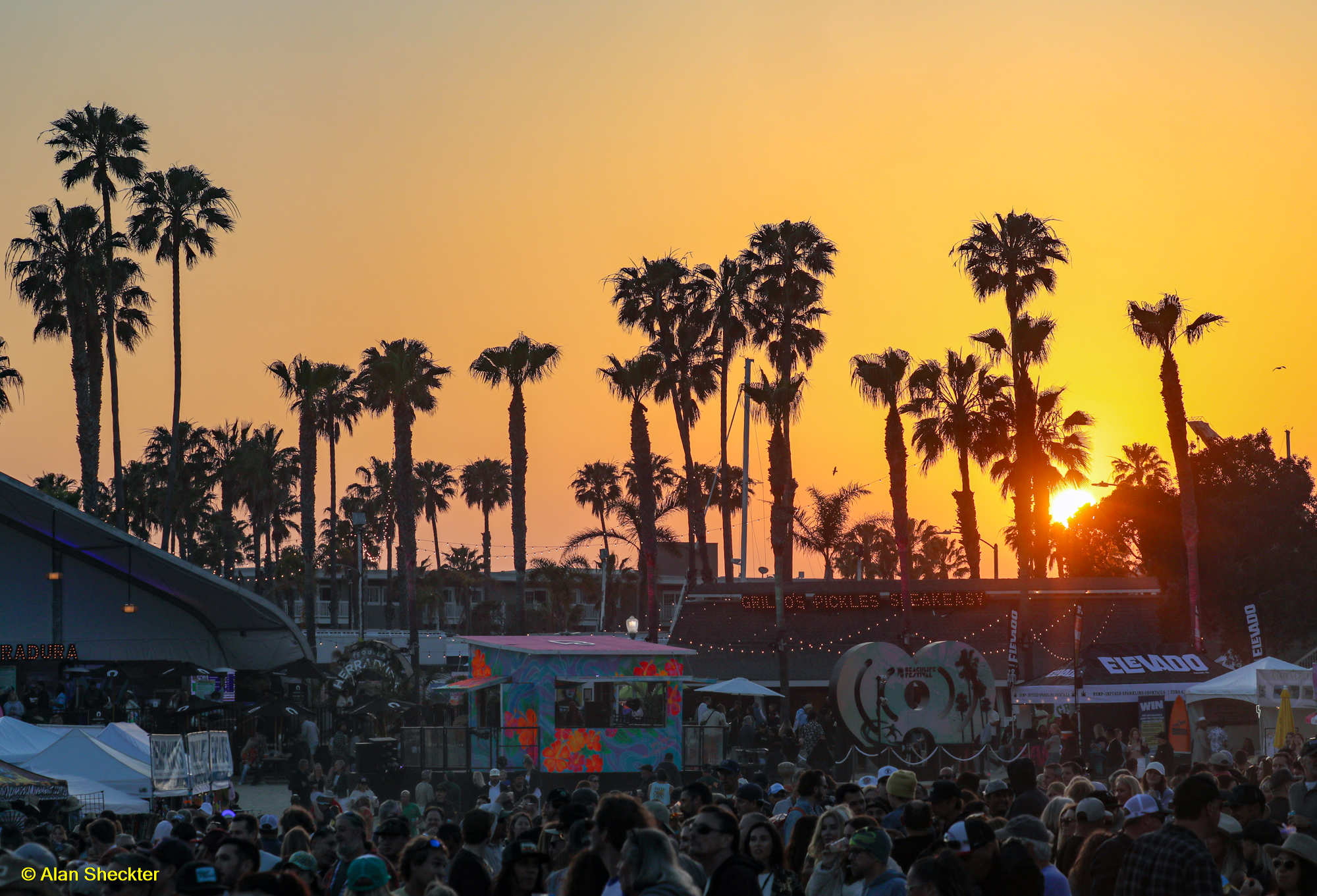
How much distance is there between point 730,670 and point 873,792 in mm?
28837

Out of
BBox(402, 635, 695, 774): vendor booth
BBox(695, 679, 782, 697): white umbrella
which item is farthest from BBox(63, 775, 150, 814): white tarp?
BBox(695, 679, 782, 697): white umbrella

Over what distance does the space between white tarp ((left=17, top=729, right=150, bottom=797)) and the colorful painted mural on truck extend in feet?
26.4

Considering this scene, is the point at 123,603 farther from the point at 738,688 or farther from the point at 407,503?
the point at 738,688

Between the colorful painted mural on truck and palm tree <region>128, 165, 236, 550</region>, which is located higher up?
palm tree <region>128, 165, 236, 550</region>

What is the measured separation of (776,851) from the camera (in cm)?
711

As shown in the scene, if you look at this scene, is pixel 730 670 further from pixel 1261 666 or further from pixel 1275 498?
pixel 1275 498

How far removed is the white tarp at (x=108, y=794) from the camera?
15.5 meters

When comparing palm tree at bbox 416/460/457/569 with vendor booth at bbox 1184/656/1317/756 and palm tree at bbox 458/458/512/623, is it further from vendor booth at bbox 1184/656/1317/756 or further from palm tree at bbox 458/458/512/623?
vendor booth at bbox 1184/656/1317/756

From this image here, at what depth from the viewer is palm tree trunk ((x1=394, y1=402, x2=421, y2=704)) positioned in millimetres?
44812

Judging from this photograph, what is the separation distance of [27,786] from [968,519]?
141ft

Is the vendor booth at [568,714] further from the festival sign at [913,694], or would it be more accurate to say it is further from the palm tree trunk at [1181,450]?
the palm tree trunk at [1181,450]

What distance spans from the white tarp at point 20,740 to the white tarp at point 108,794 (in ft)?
3.44

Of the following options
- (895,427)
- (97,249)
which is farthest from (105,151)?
(895,427)

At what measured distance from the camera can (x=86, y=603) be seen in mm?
37906
